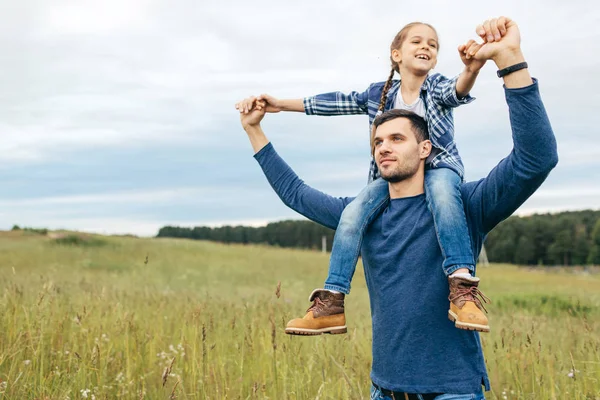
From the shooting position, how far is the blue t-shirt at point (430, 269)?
2.53 metres

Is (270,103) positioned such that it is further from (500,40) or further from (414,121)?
(500,40)

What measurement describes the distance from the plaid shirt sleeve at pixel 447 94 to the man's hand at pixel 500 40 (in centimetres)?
72

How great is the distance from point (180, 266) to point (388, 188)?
18.2 meters

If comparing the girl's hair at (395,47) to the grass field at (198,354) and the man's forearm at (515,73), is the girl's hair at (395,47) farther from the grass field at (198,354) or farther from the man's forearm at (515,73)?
the grass field at (198,354)

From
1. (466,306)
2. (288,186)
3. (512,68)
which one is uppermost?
(512,68)

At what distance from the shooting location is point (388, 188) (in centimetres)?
320

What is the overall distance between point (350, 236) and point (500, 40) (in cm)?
125

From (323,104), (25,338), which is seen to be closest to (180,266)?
(25,338)

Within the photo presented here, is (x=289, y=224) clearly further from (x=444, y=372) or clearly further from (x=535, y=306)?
(x=444, y=372)

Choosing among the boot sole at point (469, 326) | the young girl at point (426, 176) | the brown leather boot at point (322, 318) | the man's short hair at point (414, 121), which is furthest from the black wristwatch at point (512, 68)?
the brown leather boot at point (322, 318)

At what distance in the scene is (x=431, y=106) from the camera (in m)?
3.58

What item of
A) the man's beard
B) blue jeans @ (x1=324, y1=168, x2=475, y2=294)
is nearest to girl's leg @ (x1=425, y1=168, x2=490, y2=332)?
blue jeans @ (x1=324, y1=168, x2=475, y2=294)

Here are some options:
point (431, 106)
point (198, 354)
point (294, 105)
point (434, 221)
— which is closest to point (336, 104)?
point (294, 105)

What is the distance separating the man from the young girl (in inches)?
2.3
